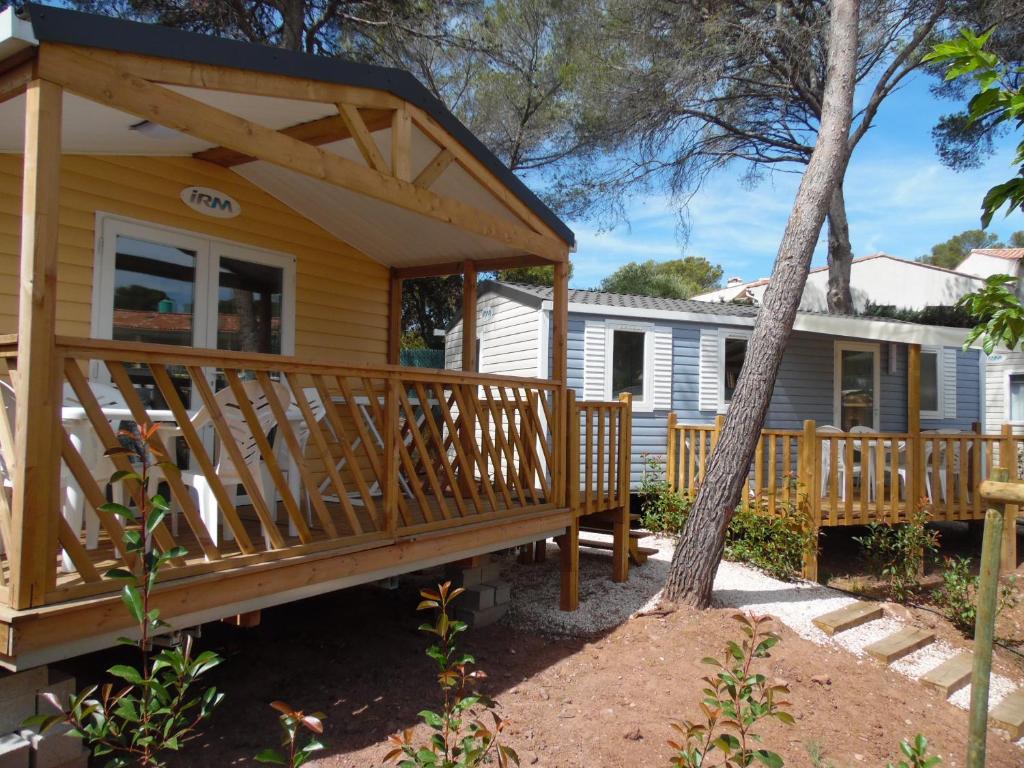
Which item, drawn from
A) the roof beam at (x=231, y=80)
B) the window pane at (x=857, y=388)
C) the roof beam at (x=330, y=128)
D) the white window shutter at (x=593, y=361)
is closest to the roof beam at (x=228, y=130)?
the roof beam at (x=231, y=80)

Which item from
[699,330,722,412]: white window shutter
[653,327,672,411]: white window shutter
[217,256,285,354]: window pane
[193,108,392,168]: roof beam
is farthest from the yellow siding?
[699,330,722,412]: white window shutter

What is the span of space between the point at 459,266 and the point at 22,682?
4.78 meters

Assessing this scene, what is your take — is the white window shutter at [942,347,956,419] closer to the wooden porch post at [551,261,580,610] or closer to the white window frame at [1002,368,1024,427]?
the white window frame at [1002,368,1024,427]

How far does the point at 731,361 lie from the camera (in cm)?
1112

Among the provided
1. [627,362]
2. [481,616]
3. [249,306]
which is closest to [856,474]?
[627,362]

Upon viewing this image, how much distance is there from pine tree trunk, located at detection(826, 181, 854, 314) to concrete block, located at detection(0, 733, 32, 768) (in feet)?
52.4

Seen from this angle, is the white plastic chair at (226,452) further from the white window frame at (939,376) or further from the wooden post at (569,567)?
the white window frame at (939,376)

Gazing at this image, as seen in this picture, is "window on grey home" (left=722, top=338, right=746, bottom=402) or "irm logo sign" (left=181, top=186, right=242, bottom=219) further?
"window on grey home" (left=722, top=338, right=746, bottom=402)

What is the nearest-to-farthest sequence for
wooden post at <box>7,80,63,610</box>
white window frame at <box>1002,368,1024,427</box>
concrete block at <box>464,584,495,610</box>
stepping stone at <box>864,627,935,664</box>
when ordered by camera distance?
1. wooden post at <box>7,80,63,610</box>
2. concrete block at <box>464,584,495,610</box>
3. stepping stone at <box>864,627,935,664</box>
4. white window frame at <box>1002,368,1024,427</box>

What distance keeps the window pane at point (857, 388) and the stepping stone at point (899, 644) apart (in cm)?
653

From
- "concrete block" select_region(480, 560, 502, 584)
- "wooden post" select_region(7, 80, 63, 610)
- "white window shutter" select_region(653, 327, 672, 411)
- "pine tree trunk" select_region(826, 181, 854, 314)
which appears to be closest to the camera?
"wooden post" select_region(7, 80, 63, 610)

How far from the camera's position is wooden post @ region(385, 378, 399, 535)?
13.1ft

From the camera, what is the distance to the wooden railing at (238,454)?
2686 mm

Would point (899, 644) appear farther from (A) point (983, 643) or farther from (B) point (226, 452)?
(B) point (226, 452)
